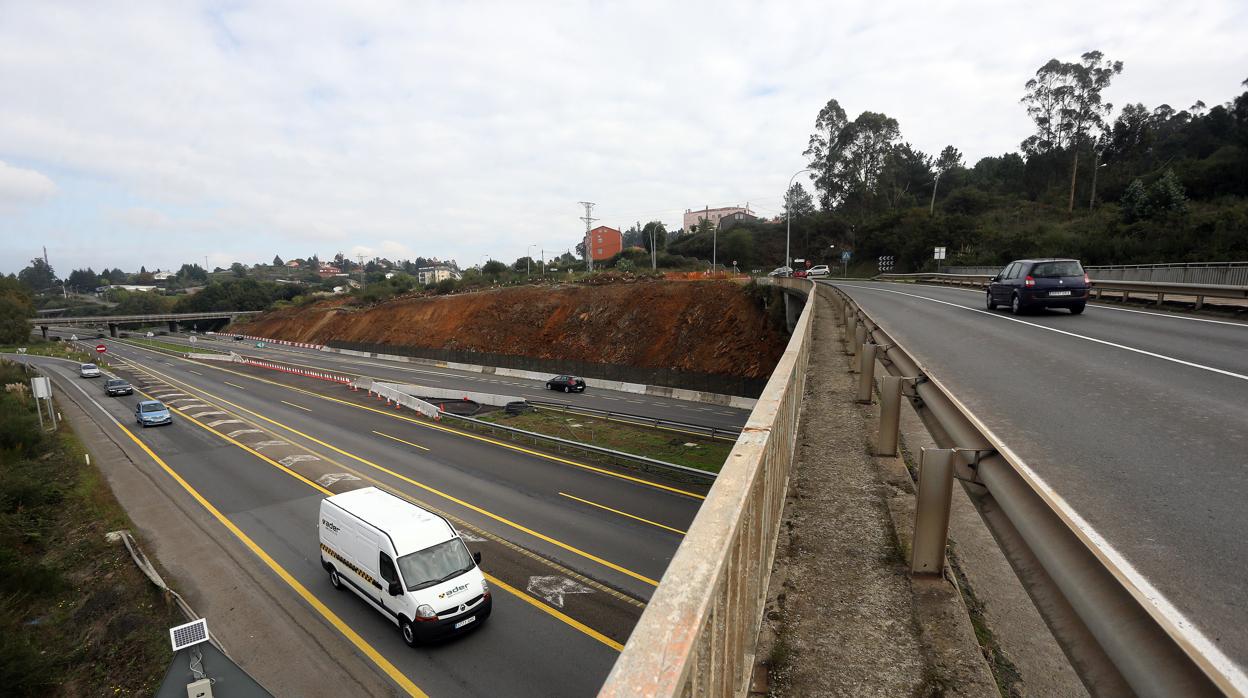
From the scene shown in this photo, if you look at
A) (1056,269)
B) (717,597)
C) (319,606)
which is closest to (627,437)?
(319,606)

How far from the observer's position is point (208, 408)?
31969 millimetres

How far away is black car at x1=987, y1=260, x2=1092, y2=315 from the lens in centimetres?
1469

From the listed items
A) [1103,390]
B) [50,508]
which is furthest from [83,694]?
[1103,390]

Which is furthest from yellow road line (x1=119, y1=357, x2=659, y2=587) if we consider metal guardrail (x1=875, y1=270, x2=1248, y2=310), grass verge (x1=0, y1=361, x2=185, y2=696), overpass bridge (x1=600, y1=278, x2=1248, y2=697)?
metal guardrail (x1=875, y1=270, x2=1248, y2=310)

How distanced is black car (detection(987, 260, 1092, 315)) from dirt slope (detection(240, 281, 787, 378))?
19.7 meters

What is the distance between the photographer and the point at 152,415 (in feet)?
89.6

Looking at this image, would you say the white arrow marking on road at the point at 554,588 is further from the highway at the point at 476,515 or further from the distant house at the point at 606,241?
the distant house at the point at 606,241

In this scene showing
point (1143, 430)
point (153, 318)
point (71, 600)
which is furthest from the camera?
point (153, 318)

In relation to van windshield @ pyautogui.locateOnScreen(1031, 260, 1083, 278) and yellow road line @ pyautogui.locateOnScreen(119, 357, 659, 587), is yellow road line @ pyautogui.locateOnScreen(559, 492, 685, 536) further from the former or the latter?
van windshield @ pyautogui.locateOnScreen(1031, 260, 1083, 278)

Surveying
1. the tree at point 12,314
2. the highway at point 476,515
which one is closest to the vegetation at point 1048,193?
the highway at point 476,515

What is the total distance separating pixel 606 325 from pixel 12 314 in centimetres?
8113

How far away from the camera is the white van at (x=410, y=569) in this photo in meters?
9.75

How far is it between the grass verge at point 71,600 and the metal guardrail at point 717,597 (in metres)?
11.6

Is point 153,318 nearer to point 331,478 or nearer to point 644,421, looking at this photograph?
point 331,478
